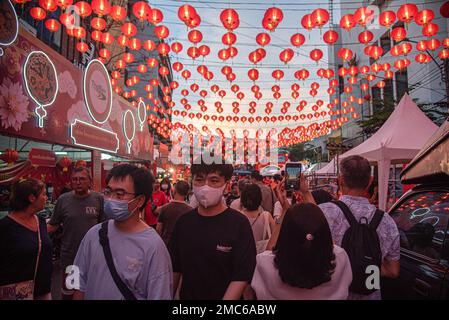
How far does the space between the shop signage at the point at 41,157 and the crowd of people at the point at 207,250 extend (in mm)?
5361

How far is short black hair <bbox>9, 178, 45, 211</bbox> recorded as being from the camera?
3.07 metres

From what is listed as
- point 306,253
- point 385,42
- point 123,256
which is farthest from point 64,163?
point 385,42

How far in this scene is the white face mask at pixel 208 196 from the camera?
2438mm

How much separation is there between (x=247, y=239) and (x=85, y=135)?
9699 mm

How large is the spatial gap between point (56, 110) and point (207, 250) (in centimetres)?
855

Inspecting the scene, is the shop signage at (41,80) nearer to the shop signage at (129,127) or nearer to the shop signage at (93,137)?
the shop signage at (93,137)

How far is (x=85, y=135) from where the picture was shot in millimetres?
10562

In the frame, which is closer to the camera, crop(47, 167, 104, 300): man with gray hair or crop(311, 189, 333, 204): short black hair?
crop(47, 167, 104, 300): man with gray hair

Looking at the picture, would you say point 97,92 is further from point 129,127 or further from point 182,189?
point 182,189

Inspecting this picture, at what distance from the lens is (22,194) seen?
3.10 meters

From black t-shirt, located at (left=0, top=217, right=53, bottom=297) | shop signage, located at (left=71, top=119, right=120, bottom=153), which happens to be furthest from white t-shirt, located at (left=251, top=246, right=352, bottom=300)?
shop signage, located at (left=71, top=119, right=120, bottom=153)

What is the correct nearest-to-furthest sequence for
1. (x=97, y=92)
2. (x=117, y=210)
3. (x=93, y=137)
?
(x=117, y=210) → (x=93, y=137) → (x=97, y=92)

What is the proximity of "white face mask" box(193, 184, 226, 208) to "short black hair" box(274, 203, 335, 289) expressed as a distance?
2.44 ft

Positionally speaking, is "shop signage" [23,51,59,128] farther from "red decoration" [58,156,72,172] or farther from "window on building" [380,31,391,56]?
"window on building" [380,31,391,56]
